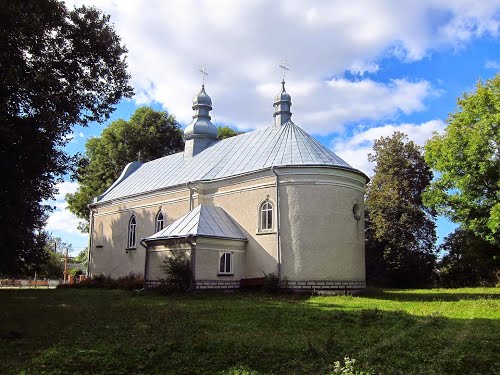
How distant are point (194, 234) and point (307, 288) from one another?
528 cm

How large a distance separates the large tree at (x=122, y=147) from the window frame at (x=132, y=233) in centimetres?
1195

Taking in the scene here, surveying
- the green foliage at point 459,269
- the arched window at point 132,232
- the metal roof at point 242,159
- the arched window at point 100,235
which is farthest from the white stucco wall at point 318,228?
the arched window at point 100,235

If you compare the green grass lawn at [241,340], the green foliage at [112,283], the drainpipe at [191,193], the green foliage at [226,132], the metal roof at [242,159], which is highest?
the green foliage at [226,132]

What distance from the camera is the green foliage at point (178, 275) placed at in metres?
19.6

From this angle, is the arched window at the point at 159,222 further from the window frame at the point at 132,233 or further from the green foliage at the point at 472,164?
the green foliage at the point at 472,164

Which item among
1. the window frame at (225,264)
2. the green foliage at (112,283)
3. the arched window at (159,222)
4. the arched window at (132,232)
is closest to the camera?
the window frame at (225,264)

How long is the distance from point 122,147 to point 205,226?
2166cm

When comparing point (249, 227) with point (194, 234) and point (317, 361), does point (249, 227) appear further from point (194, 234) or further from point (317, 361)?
point (317, 361)

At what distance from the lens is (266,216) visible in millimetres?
21469

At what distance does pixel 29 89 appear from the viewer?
13.1m

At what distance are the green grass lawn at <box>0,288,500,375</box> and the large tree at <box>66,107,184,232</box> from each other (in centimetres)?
2717

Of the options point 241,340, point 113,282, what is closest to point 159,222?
point 113,282

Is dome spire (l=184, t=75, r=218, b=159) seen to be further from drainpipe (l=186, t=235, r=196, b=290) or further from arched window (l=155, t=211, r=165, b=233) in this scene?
drainpipe (l=186, t=235, r=196, b=290)

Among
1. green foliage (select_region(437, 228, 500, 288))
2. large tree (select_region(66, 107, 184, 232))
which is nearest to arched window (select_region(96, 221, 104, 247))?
large tree (select_region(66, 107, 184, 232))
